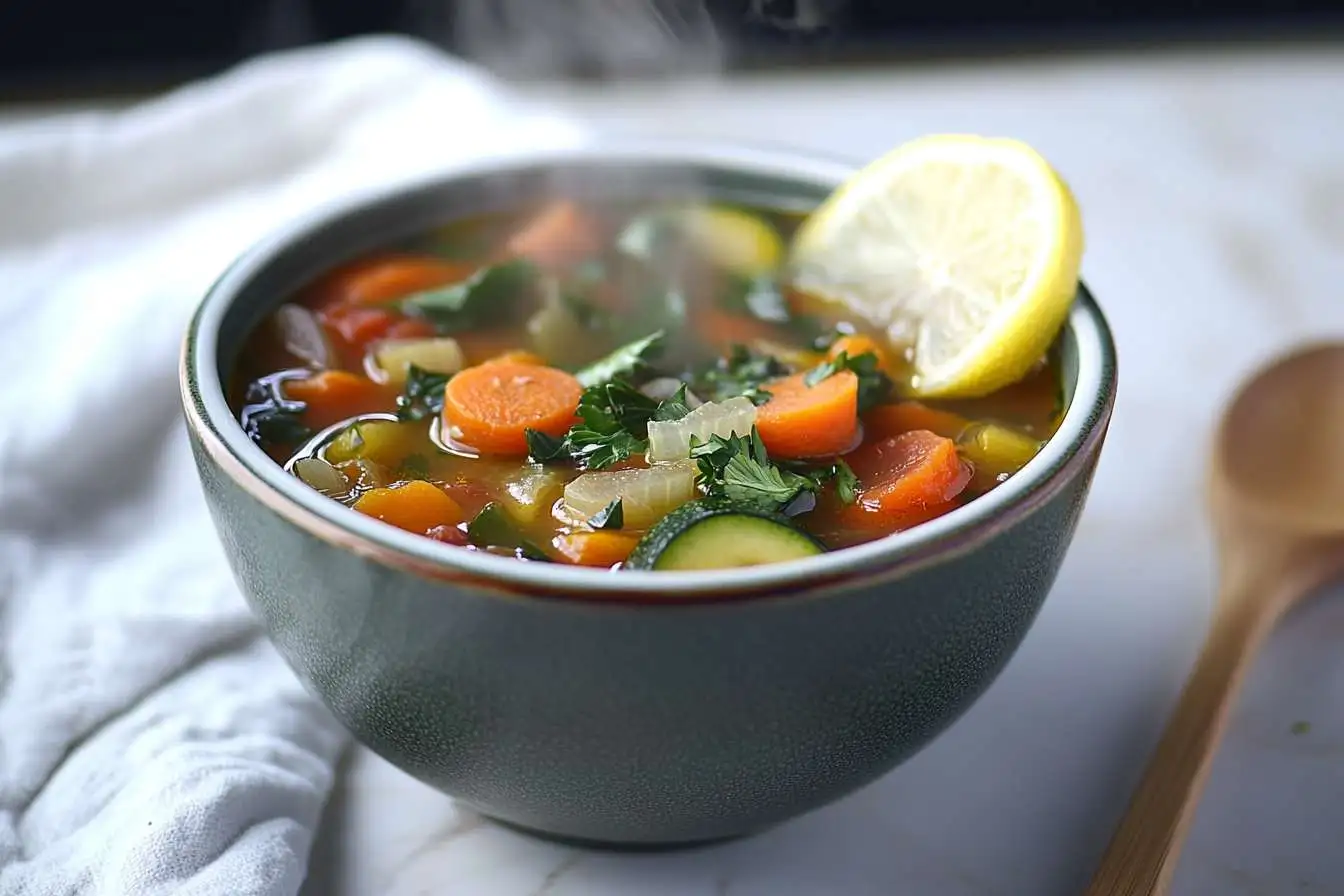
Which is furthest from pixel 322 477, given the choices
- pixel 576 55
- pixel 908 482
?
pixel 576 55

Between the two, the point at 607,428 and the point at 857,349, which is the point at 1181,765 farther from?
the point at 607,428

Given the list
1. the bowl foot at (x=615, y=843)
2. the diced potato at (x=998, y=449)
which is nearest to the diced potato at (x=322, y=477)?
the bowl foot at (x=615, y=843)

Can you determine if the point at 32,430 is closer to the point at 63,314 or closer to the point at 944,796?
the point at 63,314

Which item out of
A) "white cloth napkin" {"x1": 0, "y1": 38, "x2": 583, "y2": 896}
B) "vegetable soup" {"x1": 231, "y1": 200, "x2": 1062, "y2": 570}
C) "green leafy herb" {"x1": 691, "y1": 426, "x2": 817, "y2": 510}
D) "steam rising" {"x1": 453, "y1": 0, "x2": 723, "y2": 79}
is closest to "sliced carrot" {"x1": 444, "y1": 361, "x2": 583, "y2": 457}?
"vegetable soup" {"x1": 231, "y1": 200, "x2": 1062, "y2": 570}

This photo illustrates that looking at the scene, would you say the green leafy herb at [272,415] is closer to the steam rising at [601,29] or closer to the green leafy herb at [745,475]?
the green leafy herb at [745,475]

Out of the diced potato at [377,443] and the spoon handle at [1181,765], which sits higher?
the diced potato at [377,443]
